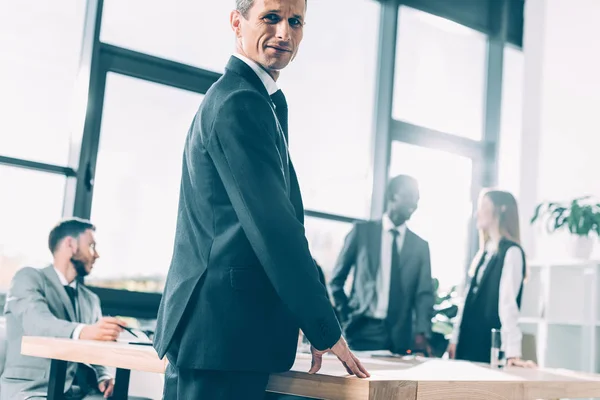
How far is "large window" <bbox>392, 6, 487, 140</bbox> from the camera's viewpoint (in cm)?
555

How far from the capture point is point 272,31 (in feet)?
4.75

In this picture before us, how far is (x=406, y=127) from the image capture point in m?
5.45

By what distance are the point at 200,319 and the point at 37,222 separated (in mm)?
2858

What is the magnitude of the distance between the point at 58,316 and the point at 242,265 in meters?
1.92

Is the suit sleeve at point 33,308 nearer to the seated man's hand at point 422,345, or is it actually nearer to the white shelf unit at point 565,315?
the seated man's hand at point 422,345

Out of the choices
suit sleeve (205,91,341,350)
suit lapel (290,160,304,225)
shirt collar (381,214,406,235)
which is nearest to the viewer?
suit sleeve (205,91,341,350)

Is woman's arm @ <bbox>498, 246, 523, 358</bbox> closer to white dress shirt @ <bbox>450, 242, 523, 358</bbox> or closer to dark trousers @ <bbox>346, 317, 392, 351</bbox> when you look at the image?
white dress shirt @ <bbox>450, 242, 523, 358</bbox>

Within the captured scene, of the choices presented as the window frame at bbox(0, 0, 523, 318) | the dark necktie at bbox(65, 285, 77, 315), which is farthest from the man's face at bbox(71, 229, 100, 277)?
the window frame at bbox(0, 0, 523, 318)

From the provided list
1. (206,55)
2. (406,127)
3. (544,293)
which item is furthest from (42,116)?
(544,293)

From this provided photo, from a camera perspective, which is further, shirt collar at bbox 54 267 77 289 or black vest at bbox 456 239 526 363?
black vest at bbox 456 239 526 363

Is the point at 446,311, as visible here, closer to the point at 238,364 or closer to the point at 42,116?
the point at 42,116

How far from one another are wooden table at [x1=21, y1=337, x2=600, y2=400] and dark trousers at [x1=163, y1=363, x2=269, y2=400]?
98 millimetres

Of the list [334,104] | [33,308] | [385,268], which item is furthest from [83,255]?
[334,104]

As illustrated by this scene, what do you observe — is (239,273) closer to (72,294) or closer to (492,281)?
(72,294)
